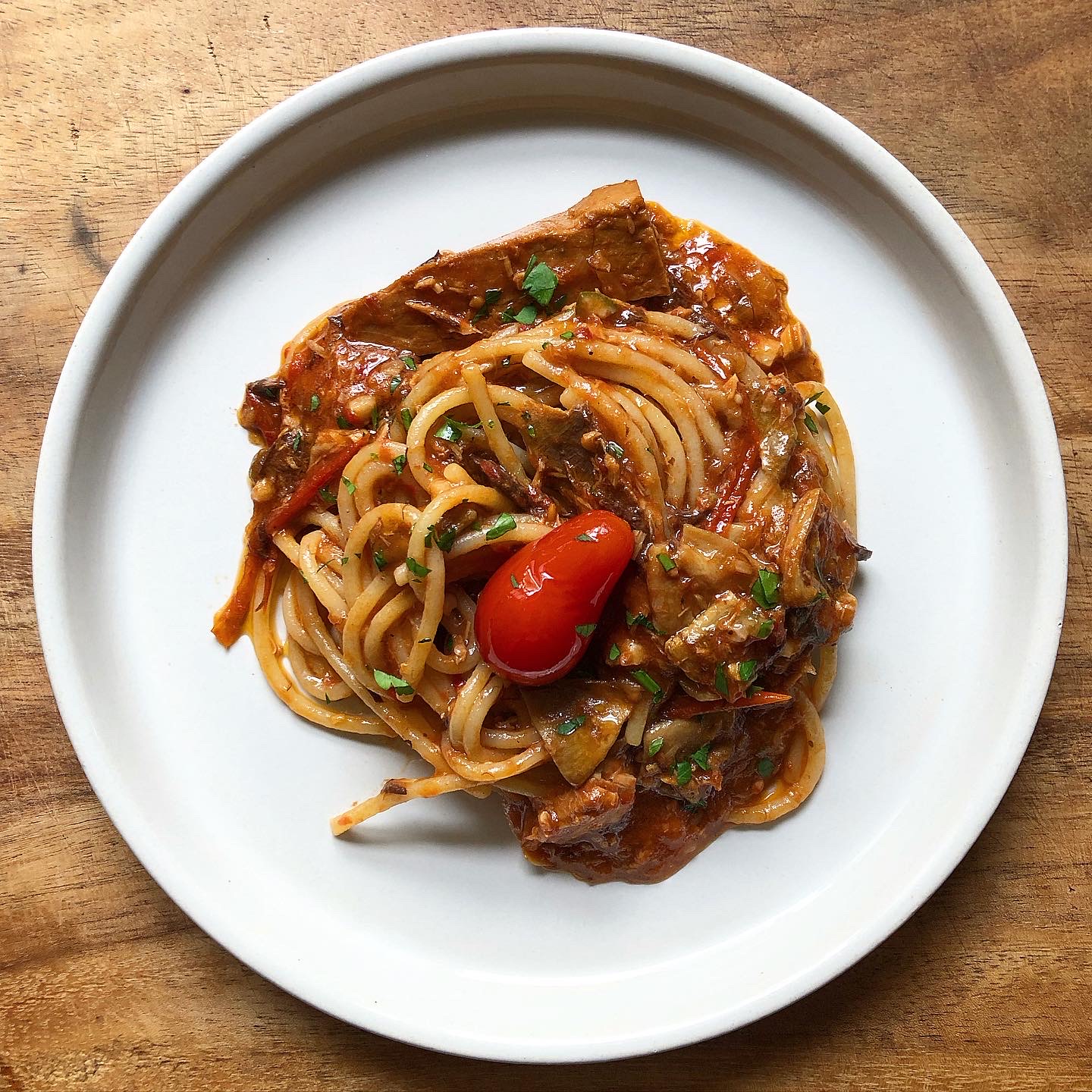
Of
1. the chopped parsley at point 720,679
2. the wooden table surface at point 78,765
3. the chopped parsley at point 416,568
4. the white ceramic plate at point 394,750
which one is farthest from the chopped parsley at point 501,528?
the wooden table surface at point 78,765

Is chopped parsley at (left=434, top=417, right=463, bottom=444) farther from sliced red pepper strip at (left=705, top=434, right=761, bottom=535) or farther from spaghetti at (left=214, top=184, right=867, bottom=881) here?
sliced red pepper strip at (left=705, top=434, right=761, bottom=535)

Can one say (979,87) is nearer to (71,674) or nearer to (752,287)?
(752,287)

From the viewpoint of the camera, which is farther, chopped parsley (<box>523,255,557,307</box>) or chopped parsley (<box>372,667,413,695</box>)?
chopped parsley (<box>523,255,557,307</box>)

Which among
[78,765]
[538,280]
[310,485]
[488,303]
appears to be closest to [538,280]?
[538,280]

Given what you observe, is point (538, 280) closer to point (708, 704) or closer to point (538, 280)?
point (538, 280)

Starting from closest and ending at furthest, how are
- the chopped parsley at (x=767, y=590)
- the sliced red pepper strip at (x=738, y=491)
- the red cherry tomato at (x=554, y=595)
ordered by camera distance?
1. the red cherry tomato at (x=554, y=595)
2. the chopped parsley at (x=767, y=590)
3. the sliced red pepper strip at (x=738, y=491)

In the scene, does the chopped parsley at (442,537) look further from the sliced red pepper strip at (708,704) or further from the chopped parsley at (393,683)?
the sliced red pepper strip at (708,704)

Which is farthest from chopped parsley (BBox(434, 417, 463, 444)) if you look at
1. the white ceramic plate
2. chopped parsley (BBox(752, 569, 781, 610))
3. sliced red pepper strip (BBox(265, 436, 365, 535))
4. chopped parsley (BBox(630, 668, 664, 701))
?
chopped parsley (BBox(752, 569, 781, 610))
